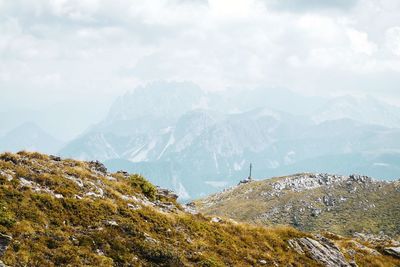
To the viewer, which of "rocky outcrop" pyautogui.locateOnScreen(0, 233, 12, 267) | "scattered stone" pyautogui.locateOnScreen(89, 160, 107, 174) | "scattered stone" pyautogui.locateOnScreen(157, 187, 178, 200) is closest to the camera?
"rocky outcrop" pyautogui.locateOnScreen(0, 233, 12, 267)

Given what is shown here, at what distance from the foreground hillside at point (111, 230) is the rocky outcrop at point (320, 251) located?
0.09 meters

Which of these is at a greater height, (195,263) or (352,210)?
(352,210)

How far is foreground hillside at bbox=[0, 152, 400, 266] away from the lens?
61.5 ft

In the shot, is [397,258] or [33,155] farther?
[397,258]

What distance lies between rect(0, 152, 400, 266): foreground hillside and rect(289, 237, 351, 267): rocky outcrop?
0.30 ft

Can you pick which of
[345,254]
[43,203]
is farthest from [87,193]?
[345,254]

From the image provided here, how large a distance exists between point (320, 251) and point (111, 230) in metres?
17.2

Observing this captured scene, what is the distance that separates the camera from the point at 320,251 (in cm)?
3106

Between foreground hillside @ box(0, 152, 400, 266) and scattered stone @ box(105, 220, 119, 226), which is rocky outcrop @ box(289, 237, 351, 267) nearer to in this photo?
foreground hillside @ box(0, 152, 400, 266)

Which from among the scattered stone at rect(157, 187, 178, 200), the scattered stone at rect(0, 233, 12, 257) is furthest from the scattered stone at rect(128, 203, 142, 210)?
the scattered stone at rect(0, 233, 12, 257)

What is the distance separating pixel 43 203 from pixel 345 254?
2458 centimetres

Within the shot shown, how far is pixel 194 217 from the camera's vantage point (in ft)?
96.9

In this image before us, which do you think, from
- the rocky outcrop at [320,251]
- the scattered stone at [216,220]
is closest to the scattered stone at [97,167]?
the scattered stone at [216,220]

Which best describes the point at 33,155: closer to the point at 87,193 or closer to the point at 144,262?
the point at 87,193
